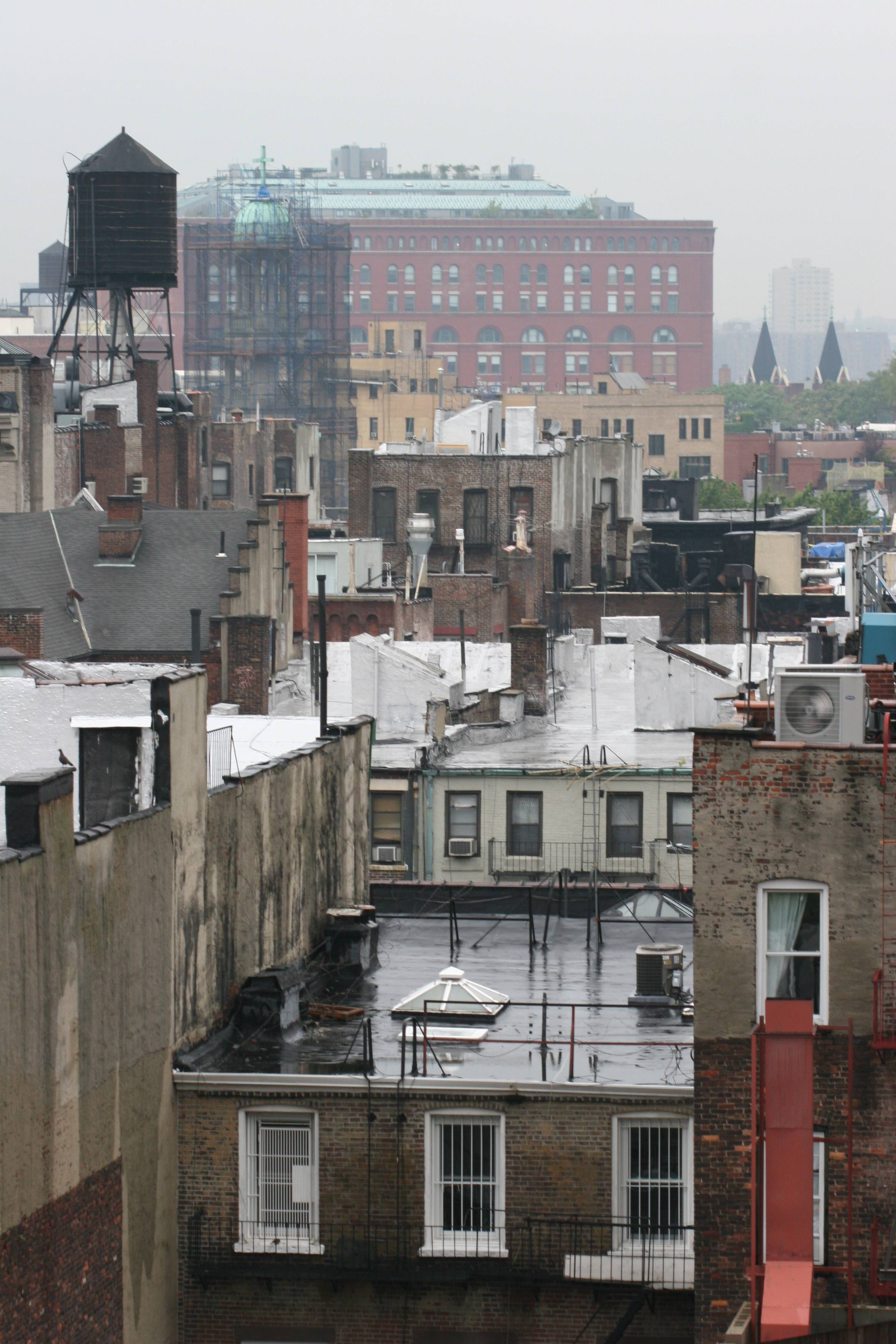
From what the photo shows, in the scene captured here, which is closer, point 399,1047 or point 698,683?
point 399,1047

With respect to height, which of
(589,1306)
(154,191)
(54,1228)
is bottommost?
(589,1306)

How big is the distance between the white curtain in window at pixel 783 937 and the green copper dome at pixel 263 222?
156 m

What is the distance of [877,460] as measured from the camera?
18875 cm

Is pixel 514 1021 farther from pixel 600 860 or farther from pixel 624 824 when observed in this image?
pixel 624 824

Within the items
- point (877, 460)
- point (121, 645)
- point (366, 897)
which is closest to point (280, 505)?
point (121, 645)

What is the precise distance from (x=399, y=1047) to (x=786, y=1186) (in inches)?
316

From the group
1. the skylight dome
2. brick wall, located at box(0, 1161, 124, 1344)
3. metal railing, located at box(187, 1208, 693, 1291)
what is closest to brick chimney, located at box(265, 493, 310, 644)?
the skylight dome

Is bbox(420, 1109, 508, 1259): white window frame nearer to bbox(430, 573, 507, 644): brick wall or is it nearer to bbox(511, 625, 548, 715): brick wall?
bbox(511, 625, 548, 715): brick wall

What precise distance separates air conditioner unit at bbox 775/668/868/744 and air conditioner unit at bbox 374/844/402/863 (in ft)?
81.5

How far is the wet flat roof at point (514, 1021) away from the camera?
2483 cm

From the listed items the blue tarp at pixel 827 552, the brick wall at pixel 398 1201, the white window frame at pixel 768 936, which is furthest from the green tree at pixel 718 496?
the white window frame at pixel 768 936

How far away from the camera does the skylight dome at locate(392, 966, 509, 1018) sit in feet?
88.6

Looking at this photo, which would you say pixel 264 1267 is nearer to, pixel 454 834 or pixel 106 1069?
pixel 106 1069

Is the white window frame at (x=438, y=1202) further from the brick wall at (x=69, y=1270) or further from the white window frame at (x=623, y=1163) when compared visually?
the brick wall at (x=69, y=1270)
